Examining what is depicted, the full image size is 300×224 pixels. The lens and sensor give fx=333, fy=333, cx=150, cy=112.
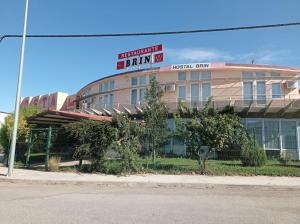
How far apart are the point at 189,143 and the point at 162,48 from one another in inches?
841

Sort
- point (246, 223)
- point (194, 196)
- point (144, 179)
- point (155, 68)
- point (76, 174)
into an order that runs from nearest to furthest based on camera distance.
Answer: point (246, 223) → point (194, 196) → point (144, 179) → point (76, 174) → point (155, 68)

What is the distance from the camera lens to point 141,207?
8.31 m

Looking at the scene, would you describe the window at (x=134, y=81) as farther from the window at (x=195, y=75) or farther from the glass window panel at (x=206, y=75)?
the glass window panel at (x=206, y=75)

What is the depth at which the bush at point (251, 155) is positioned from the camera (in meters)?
17.5

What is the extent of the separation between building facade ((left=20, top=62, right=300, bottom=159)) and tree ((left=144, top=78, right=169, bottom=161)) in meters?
7.22

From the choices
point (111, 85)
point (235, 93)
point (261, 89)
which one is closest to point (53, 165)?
point (235, 93)

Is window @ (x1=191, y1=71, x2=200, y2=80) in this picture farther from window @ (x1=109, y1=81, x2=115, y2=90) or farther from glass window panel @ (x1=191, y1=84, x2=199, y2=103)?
window @ (x1=109, y1=81, x2=115, y2=90)

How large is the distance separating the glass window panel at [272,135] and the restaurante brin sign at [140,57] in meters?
13.4

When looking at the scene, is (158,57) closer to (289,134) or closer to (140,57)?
(140,57)

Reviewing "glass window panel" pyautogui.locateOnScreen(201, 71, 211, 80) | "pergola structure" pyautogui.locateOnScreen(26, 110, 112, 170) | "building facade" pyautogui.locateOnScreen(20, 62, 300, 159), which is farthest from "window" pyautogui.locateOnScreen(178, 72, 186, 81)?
"pergola structure" pyautogui.locateOnScreen(26, 110, 112, 170)

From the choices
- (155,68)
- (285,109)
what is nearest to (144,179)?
(285,109)

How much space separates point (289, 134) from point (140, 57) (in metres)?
17.7

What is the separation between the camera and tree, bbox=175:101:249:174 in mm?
15055

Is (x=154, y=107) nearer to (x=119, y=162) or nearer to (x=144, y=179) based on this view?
(x=119, y=162)
